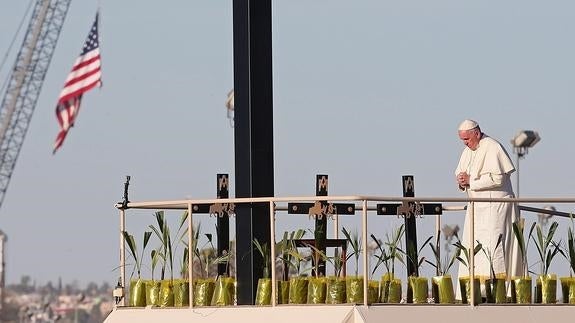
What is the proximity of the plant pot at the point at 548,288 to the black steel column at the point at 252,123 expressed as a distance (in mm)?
2822

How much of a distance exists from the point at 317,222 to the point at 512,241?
2.36 m

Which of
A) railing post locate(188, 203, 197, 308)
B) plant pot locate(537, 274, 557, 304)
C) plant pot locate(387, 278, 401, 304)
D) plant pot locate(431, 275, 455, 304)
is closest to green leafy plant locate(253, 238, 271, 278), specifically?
railing post locate(188, 203, 197, 308)

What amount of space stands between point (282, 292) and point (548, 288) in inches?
107

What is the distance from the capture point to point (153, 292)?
762 inches

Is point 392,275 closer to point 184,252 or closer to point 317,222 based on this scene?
point 317,222

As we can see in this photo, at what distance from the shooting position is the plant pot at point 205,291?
1900 cm

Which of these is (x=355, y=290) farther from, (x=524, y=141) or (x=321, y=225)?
(x=524, y=141)

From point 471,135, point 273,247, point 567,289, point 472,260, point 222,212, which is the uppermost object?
point 471,135

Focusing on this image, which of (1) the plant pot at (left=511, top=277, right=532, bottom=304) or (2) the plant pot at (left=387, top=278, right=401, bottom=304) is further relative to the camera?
(1) the plant pot at (left=511, top=277, right=532, bottom=304)

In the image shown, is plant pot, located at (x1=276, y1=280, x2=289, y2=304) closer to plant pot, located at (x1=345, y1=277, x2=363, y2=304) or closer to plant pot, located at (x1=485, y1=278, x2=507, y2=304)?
plant pot, located at (x1=345, y1=277, x2=363, y2=304)

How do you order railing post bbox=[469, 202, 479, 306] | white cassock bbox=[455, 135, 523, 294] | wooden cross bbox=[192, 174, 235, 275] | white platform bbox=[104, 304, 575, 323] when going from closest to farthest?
white platform bbox=[104, 304, 575, 323]
railing post bbox=[469, 202, 479, 306]
wooden cross bbox=[192, 174, 235, 275]
white cassock bbox=[455, 135, 523, 294]

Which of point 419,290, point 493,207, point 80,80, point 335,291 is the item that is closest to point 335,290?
point 335,291

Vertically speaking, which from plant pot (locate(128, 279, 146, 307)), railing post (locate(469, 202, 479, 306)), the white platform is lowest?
the white platform

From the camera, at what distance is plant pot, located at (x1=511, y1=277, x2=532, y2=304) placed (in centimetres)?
1884
